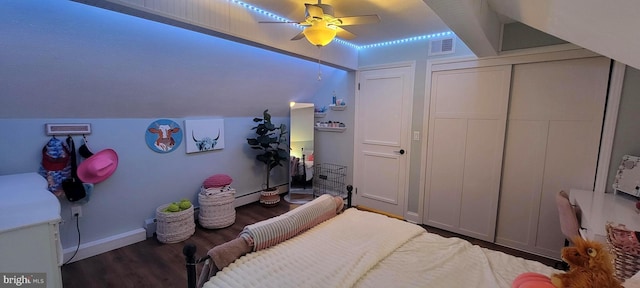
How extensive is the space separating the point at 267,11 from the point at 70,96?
1881 mm

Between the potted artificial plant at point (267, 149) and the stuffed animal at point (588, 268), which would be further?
the potted artificial plant at point (267, 149)

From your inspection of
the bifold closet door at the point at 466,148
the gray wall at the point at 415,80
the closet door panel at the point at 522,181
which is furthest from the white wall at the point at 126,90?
the closet door panel at the point at 522,181

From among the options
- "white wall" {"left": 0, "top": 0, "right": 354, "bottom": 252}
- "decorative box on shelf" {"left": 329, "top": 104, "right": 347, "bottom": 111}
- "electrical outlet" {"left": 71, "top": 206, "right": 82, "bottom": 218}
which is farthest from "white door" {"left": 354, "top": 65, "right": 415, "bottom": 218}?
"electrical outlet" {"left": 71, "top": 206, "right": 82, "bottom": 218}

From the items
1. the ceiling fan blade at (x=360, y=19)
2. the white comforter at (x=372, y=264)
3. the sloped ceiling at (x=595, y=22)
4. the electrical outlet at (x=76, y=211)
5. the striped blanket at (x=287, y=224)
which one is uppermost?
the ceiling fan blade at (x=360, y=19)

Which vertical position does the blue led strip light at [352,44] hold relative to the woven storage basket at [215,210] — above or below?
above

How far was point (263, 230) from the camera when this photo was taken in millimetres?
1672

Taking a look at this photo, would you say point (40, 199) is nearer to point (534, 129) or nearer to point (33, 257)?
point (33, 257)

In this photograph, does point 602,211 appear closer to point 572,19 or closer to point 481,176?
point 481,176

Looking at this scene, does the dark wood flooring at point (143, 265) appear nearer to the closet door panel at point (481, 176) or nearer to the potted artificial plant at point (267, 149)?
the closet door panel at point (481, 176)

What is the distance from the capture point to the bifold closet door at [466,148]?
2824 millimetres

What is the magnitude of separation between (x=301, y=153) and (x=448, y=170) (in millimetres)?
2226

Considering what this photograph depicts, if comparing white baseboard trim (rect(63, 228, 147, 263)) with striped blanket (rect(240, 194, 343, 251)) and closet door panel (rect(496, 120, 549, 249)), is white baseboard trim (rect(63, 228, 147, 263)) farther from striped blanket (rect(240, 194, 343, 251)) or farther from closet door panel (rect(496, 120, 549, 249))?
closet door panel (rect(496, 120, 549, 249))

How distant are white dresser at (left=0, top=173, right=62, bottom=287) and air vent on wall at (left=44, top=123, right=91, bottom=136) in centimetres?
101

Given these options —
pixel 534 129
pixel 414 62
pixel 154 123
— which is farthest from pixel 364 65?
pixel 154 123
